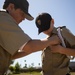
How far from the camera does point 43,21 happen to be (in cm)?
514

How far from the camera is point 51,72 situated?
5.31 meters

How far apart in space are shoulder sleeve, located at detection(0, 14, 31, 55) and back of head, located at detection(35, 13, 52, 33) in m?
1.44

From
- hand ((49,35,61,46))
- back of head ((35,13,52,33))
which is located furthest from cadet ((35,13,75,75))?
hand ((49,35,61,46))

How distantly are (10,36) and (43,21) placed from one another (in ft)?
5.23

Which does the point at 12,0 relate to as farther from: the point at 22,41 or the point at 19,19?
the point at 22,41

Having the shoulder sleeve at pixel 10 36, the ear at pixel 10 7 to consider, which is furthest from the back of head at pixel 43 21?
the shoulder sleeve at pixel 10 36

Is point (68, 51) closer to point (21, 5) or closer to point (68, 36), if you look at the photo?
point (68, 36)

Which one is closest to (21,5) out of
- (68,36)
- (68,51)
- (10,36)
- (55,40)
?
(10,36)

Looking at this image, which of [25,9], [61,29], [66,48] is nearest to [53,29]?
[61,29]

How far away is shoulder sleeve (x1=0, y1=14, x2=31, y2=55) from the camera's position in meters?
3.64

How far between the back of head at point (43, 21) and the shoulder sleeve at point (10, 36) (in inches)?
56.8

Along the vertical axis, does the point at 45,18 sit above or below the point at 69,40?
above

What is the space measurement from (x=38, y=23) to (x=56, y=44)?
0.75 m

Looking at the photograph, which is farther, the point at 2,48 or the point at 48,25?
the point at 48,25
